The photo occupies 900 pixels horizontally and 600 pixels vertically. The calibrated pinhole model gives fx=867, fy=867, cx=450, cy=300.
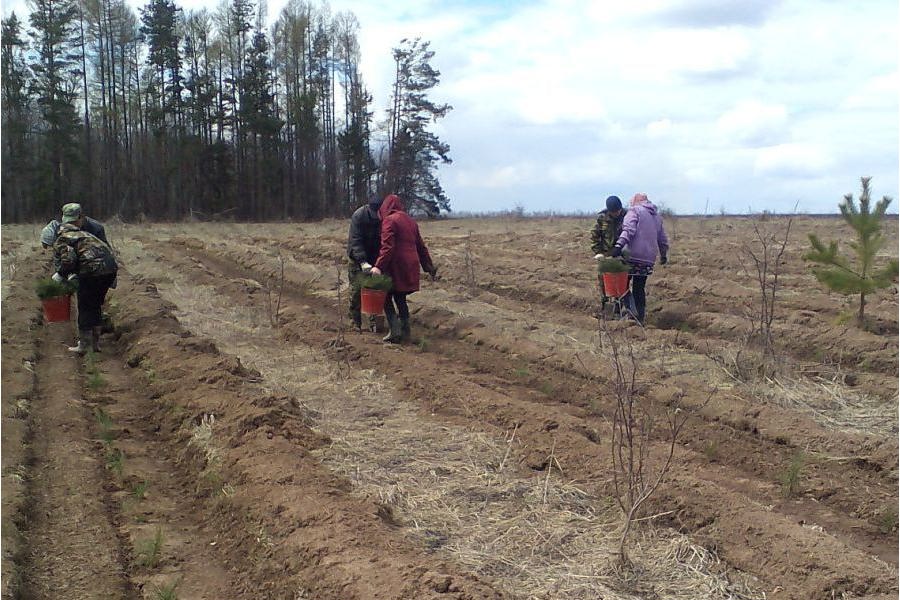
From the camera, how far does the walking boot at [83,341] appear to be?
29.6 feet

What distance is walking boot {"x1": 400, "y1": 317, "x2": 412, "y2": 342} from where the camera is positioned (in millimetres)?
9695

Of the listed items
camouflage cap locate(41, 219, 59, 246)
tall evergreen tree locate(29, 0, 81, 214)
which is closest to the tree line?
tall evergreen tree locate(29, 0, 81, 214)

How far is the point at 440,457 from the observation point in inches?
227

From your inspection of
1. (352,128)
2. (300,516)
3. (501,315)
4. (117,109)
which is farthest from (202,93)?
Result: (300,516)

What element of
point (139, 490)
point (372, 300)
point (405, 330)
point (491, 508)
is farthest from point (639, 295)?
point (139, 490)

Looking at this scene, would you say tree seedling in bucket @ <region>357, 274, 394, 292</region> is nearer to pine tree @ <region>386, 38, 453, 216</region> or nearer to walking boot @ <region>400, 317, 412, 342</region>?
walking boot @ <region>400, 317, 412, 342</region>

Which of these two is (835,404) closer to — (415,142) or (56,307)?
(56,307)

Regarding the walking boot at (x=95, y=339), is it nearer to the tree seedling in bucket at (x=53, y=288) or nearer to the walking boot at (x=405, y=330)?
the tree seedling in bucket at (x=53, y=288)

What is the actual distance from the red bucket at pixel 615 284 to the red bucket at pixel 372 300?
2.51m

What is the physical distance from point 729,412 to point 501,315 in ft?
15.8

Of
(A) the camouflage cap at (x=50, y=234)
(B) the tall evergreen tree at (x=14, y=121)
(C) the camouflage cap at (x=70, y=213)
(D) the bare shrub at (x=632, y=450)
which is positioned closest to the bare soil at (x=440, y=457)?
(D) the bare shrub at (x=632, y=450)

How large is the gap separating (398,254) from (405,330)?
0.92m

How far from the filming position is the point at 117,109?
45562 mm

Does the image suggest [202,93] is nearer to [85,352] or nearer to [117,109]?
[117,109]
